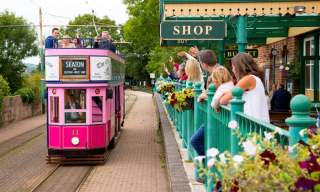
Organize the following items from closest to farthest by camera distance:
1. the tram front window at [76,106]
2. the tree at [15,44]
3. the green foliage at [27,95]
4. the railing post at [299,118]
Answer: the railing post at [299,118]
the tram front window at [76,106]
the green foliage at [27,95]
the tree at [15,44]

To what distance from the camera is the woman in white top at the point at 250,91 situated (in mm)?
5582

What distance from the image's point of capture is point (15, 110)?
31312 millimetres

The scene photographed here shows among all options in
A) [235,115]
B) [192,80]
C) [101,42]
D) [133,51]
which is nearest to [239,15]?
[192,80]

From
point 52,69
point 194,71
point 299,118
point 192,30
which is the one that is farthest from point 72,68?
point 299,118

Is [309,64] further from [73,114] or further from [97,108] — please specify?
[73,114]

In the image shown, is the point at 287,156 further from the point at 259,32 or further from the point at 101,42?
the point at 259,32

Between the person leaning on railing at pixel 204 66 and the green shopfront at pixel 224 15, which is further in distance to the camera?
the green shopfront at pixel 224 15

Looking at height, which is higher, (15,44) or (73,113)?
(15,44)

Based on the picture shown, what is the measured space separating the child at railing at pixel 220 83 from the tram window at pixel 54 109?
830cm

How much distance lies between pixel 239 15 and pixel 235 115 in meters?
6.91

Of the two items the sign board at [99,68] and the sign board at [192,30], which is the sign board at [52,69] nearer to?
→ the sign board at [99,68]

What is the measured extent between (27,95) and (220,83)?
2892cm

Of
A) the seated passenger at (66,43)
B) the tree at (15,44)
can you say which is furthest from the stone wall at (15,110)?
the tree at (15,44)

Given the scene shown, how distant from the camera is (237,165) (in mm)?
2896
